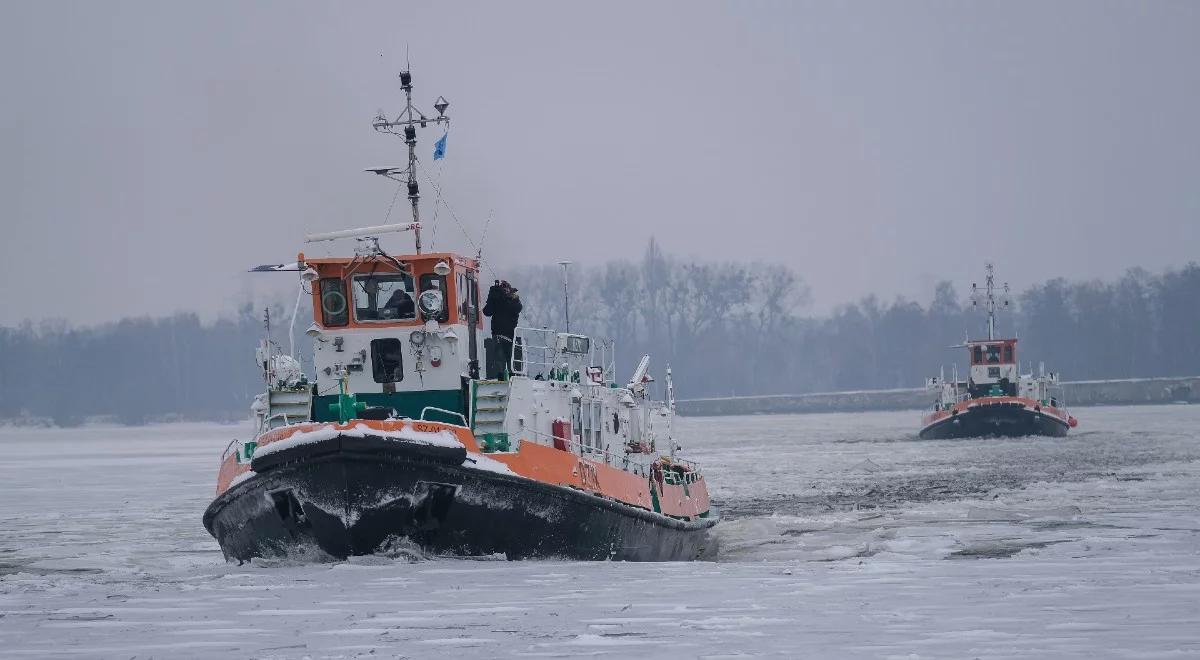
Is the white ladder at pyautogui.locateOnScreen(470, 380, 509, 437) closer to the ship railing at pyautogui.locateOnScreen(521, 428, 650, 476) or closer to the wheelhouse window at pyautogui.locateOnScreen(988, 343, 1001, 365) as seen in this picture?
the ship railing at pyautogui.locateOnScreen(521, 428, 650, 476)

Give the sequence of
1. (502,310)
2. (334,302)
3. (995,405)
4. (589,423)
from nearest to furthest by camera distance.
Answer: (334,302) < (502,310) < (589,423) < (995,405)

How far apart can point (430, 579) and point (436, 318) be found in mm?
4493

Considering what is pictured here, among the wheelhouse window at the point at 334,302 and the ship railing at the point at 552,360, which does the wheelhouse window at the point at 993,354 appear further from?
the wheelhouse window at the point at 334,302

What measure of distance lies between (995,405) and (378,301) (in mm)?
51708

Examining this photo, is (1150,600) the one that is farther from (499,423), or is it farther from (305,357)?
(305,357)

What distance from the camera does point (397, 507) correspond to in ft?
57.2

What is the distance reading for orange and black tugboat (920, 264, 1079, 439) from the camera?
221ft

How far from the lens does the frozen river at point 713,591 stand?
1155 cm

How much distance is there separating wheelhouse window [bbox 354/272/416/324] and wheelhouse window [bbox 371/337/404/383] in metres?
0.31

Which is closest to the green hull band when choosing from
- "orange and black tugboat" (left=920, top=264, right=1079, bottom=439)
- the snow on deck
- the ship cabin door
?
the ship cabin door

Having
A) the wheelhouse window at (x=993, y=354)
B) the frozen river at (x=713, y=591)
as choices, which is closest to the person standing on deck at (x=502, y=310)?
the frozen river at (x=713, y=591)

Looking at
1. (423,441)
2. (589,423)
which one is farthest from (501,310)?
(423,441)

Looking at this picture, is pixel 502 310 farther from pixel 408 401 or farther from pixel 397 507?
pixel 397 507

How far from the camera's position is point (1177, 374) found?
413ft
